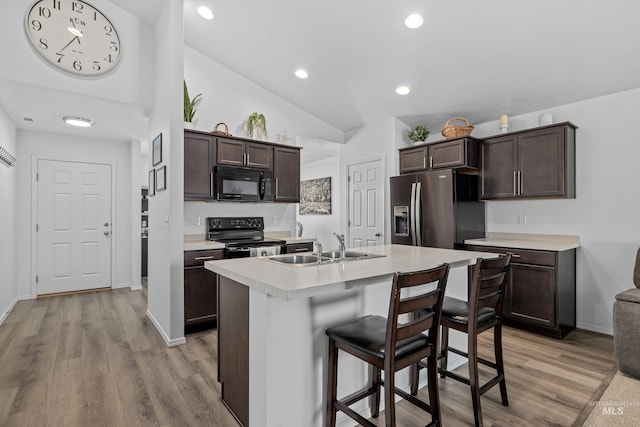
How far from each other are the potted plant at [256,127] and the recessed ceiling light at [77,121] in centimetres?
203

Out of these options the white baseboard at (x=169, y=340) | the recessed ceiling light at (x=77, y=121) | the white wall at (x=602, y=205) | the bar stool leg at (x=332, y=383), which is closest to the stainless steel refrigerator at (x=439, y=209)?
the white wall at (x=602, y=205)

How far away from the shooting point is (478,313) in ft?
6.55

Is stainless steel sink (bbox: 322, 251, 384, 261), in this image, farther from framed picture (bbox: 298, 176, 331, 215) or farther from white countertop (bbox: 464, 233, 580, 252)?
framed picture (bbox: 298, 176, 331, 215)

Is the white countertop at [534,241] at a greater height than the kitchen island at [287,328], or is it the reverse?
the white countertop at [534,241]

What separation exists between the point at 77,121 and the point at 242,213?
2370 millimetres

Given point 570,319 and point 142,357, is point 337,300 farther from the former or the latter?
point 570,319

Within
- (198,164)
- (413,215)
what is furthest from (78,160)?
(413,215)

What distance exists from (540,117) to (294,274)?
3530 millimetres

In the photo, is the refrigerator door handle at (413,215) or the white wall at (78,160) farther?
the white wall at (78,160)

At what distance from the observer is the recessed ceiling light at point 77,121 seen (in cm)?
411

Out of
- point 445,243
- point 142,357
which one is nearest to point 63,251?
point 142,357

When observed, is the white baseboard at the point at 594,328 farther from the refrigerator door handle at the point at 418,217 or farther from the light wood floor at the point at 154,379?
the refrigerator door handle at the point at 418,217

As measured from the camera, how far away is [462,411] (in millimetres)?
2053

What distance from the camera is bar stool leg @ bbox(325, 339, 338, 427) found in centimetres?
169
